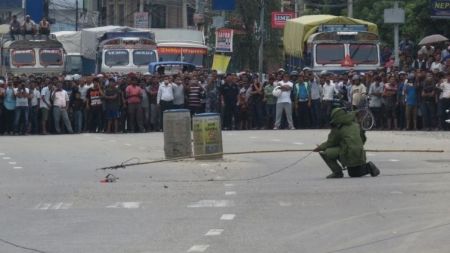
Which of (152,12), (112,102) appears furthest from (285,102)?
(152,12)

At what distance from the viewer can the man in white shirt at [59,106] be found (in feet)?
116

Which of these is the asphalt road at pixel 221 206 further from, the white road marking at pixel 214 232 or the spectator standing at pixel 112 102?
the spectator standing at pixel 112 102

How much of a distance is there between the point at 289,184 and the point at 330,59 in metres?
22.1

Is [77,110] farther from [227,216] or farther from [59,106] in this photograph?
[227,216]

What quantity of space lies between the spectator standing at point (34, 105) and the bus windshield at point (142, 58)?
10.9 meters

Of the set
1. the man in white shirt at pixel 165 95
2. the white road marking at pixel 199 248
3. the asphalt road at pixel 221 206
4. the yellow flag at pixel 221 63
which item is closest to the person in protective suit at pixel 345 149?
the asphalt road at pixel 221 206

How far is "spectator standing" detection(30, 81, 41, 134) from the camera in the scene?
116ft

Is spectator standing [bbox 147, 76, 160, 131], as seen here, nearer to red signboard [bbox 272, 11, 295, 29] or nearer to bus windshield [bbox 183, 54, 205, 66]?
bus windshield [bbox 183, 54, 205, 66]

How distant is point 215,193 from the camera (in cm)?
1761

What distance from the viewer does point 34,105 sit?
3553 centimetres

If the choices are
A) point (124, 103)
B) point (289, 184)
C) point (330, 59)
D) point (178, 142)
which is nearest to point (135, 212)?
point (289, 184)

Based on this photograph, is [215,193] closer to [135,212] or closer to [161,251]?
[135,212]

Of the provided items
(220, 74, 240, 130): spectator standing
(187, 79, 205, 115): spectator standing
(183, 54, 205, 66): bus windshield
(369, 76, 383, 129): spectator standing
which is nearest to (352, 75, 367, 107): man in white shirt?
(369, 76, 383, 129): spectator standing

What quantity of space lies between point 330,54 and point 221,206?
991 inches
